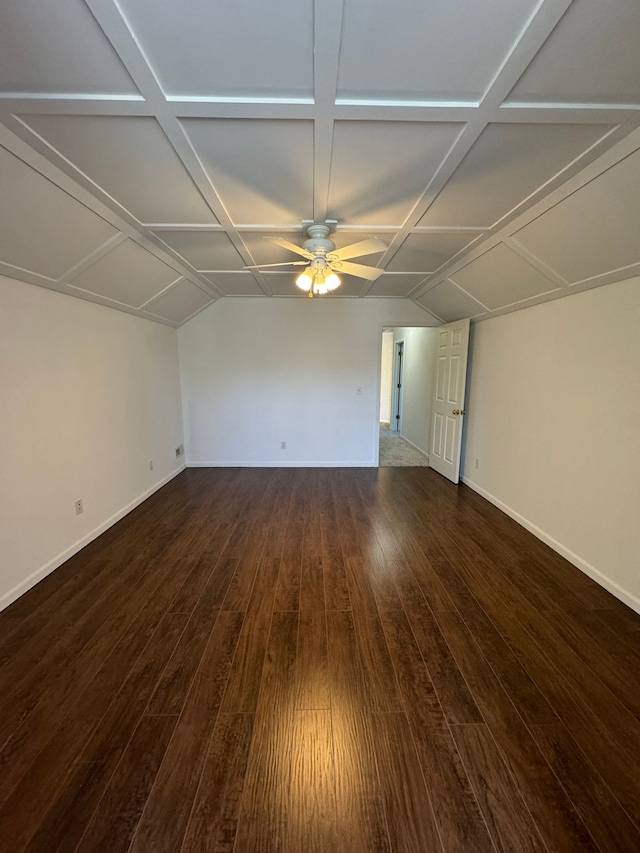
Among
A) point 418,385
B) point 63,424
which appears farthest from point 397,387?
point 63,424

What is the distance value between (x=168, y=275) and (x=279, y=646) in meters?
3.25

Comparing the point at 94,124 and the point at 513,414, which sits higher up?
the point at 94,124

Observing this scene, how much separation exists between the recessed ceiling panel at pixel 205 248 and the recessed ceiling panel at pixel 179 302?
1.68 ft

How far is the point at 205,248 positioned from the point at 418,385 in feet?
14.4

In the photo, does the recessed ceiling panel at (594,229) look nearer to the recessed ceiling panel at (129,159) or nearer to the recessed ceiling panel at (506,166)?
the recessed ceiling panel at (506,166)

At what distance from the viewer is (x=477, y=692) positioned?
1.59 meters

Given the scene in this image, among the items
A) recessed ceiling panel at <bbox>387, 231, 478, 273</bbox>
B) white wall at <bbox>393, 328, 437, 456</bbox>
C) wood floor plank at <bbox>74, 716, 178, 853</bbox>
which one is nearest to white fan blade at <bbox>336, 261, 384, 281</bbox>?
recessed ceiling panel at <bbox>387, 231, 478, 273</bbox>

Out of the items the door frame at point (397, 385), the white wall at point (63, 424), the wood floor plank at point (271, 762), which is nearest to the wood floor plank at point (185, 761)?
the wood floor plank at point (271, 762)

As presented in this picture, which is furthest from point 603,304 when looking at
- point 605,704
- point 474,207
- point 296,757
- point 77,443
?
point 77,443

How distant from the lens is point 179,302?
3986 millimetres

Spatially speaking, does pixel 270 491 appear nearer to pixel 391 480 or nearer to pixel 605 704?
pixel 391 480

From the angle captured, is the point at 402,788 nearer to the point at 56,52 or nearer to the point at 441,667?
the point at 441,667

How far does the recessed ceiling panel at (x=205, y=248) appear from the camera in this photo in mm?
2511

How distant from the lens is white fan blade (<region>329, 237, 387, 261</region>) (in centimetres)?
201
